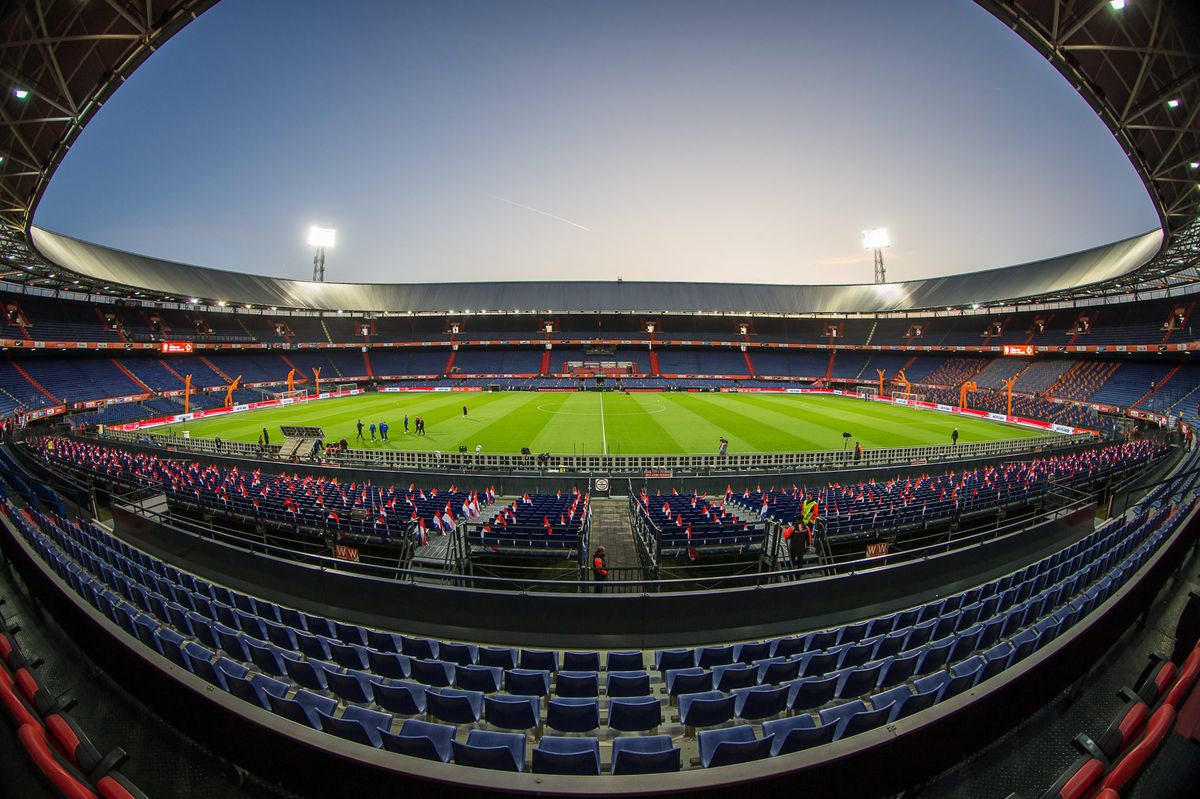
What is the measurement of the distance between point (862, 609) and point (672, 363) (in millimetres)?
63335

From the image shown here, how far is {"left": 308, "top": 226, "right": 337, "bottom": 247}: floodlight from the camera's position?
72.6 metres

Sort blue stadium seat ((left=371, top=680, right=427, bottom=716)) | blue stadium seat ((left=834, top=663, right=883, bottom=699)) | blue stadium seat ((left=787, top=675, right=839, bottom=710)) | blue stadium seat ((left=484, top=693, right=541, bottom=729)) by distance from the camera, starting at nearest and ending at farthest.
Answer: blue stadium seat ((left=484, top=693, right=541, bottom=729)) → blue stadium seat ((left=371, top=680, right=427, bottom=716)) → blue stadium seat ((left=787, top=675, right=839, bottom=710)) → blue stadium seat ((left=834, top=663, right=883, bottom=699))

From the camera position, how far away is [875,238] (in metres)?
71.1

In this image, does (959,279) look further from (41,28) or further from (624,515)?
(41,28)

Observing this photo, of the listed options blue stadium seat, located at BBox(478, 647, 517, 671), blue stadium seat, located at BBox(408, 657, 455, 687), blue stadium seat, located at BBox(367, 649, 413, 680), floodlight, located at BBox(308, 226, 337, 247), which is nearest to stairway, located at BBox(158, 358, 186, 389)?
floodlight, located at BBox(308, 226, 337, 247)

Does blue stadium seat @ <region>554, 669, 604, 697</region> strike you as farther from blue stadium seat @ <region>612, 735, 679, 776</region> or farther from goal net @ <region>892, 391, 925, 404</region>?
goal net @ <region>892, 391, 925, 404</region>

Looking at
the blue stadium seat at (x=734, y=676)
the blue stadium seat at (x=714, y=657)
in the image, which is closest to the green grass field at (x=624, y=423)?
the blue stadium seat at (x=714, y=657)

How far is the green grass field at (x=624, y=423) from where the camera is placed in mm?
27683

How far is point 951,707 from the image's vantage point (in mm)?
4051

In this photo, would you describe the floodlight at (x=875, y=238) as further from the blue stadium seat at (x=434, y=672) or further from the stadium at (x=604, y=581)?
the blue stadium seat at (x=434, y=672)

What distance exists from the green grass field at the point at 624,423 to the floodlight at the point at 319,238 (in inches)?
1427

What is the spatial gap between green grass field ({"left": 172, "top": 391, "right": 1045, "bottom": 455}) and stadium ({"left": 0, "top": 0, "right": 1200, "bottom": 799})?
23.0 inches

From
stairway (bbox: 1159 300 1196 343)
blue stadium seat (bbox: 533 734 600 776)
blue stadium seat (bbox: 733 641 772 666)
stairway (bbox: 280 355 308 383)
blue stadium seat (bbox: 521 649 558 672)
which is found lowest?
blue stadium seat (bbox: 733 641 772 666)

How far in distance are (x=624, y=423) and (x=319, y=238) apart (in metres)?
66.8
